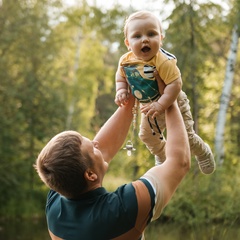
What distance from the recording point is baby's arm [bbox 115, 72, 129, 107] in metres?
2.35

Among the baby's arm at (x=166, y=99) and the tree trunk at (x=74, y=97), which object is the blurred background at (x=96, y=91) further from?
the baby's arm at (x=166, y=99)

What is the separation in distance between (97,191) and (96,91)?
672 inches

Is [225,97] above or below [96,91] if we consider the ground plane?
above

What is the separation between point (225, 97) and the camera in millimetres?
11781

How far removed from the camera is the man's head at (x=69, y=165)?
1.84m

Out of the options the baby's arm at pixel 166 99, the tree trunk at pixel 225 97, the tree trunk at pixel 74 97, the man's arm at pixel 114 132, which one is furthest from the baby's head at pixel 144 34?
the tree trunk at pixel 74 97

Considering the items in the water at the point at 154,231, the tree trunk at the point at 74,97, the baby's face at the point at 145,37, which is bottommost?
the water at the point at 154,231

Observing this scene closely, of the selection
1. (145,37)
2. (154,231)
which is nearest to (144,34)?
(145,37)

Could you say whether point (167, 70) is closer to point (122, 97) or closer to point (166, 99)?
point (166, 99)

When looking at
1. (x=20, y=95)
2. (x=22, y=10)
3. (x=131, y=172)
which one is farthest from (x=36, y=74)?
(x=131, y=172)

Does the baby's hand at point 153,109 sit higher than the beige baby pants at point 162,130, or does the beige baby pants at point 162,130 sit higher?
the baby's hand at point 153,109

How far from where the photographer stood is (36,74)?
50.9 feet

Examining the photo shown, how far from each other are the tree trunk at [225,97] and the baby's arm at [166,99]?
366 inches

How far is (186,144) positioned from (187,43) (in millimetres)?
8571
